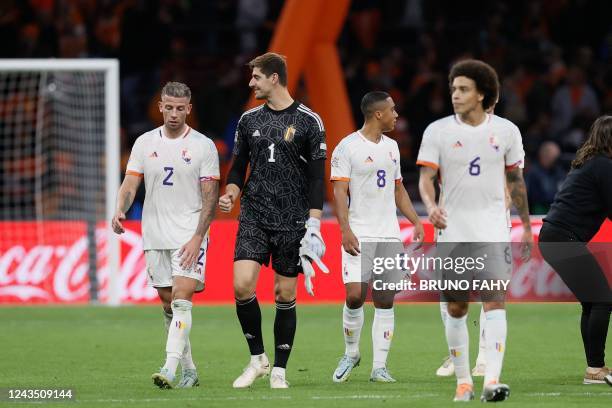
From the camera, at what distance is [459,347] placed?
9.04 meters

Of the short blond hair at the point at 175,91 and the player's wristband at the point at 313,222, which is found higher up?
the short blond hair at the point at 175,91

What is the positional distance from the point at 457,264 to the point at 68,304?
35.2 ft

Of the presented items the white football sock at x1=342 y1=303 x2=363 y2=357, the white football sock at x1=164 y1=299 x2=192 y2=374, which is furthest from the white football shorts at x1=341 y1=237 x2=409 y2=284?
the white football sock at x1=164 y1=299 x2=192 y2=374

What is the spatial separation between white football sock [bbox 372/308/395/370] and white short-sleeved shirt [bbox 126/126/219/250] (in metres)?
1.83

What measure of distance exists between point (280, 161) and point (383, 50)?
576 inches

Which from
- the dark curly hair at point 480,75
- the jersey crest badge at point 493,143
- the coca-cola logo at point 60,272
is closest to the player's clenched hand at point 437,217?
the jersey crest badge at point 493,143

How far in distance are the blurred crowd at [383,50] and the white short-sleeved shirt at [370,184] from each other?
993cm

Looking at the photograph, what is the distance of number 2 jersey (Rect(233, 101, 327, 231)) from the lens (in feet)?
33.4

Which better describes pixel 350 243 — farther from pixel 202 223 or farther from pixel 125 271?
pixel 125 271

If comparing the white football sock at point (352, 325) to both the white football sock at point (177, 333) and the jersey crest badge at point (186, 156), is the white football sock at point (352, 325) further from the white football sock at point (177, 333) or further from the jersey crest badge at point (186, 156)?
the jersey crest badge at point (186, 156)

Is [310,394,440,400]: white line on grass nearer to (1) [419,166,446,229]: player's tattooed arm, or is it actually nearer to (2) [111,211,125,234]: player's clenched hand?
(1) [419,166,446,229]: player's tattooed arm

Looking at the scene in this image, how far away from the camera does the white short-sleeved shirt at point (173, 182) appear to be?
10.4 meters

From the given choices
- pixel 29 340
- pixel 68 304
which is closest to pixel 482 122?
pixel 29 340

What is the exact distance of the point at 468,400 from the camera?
29.8 feet
